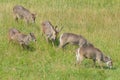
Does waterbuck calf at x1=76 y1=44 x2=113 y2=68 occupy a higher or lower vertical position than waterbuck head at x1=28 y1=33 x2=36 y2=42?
lower

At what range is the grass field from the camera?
13492 mm

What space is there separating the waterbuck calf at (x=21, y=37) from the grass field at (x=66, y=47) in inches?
8.1

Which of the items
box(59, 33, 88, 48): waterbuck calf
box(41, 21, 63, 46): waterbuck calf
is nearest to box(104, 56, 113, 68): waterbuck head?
box(59, 33, 88, 48): waterbuck calf

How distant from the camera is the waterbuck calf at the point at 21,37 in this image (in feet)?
49.8

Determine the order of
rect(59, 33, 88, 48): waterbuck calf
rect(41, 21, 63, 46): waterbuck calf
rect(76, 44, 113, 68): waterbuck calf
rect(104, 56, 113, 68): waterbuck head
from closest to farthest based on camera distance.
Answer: rect(76, 44, 113, 68): waterbuck calf, rect(104, 56, 113, 68): waterbuck head, rect(59, 33, 88, 48): waterbuck calf, rect(41, 21, 63, 46): waterbuck calf

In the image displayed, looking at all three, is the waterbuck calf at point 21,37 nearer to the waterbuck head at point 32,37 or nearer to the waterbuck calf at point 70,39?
the waterbuck head at point 32,37

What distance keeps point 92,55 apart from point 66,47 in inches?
75.5

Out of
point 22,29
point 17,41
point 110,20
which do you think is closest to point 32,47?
point 17,41

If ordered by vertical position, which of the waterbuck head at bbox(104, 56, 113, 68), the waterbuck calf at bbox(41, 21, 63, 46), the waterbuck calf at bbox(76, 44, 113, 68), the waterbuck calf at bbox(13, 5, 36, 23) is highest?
the waterbuck calf at bbox(13, 5, 36, 23)

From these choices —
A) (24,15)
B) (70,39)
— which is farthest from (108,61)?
(24,15)

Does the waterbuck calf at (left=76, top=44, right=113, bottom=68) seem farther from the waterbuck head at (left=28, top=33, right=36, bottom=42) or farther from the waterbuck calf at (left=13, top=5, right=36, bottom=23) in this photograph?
the waterbuck calf at (left=13, top=5, right=36, bottom=23)

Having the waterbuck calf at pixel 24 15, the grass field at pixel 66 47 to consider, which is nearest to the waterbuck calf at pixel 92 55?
the grass field at pixel 66 47

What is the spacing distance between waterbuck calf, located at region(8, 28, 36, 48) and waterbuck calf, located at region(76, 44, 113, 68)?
1.69m

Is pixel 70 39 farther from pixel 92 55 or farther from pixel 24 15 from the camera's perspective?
pixel 24 15
